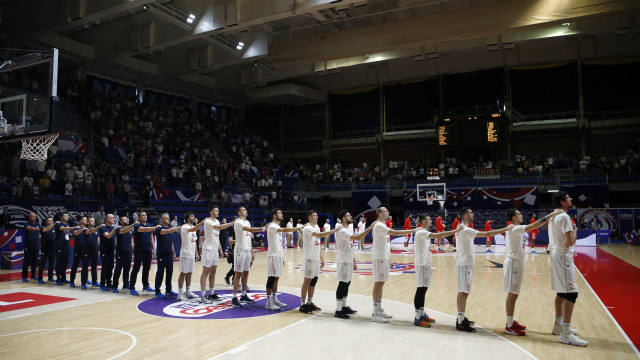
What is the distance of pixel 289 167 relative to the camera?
1439 inches

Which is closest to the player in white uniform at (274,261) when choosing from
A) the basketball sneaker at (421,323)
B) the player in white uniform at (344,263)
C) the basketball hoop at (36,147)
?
the player in white uniform at (344,263)

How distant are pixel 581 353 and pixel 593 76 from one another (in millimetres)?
30187

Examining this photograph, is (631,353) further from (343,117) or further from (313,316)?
(343,117)

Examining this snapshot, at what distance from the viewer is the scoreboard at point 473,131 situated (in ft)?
89.9

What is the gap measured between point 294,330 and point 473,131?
79.3 ft

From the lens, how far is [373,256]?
7.61m

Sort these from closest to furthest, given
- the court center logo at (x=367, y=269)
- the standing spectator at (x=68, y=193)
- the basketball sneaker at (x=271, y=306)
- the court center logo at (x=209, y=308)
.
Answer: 1. the court center logo at (x=209, y=308)
2. the basketball sneaker at (x=271, y=306)
3. the court center logo at (x=367, y=269)
4. the standing spectator at (x=68, y=193)

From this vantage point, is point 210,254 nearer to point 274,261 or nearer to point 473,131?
point 274,261

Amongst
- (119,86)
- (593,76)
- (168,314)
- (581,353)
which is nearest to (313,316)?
(168,314)

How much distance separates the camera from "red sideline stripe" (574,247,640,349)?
24.0 feet

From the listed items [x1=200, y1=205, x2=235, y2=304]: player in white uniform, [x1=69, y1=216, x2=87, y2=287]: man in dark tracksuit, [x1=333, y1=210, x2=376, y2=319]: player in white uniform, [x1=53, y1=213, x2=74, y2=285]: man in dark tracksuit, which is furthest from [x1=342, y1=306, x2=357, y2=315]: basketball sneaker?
[x1=53, y1=213, x2=74, y2=285]: man in dark tracksuit

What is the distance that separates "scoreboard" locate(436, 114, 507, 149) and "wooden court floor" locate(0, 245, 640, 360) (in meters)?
18.3

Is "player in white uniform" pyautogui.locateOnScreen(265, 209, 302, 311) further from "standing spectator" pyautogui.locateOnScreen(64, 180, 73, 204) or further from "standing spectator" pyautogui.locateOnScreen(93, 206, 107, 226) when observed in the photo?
"standing spectator" pyautogui.locateOnScreen(64, 180, 73, 204)

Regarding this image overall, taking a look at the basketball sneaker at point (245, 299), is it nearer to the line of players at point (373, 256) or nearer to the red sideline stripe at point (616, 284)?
the line of players at point (373, 256)
